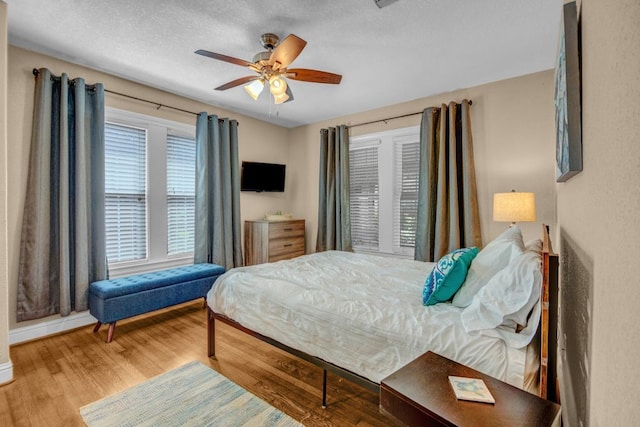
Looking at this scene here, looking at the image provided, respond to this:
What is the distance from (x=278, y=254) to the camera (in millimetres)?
4617

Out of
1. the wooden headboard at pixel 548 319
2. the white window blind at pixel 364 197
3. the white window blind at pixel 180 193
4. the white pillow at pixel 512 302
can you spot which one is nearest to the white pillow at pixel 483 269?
the white pillow at pixel 512 302

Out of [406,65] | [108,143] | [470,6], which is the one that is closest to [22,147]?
[108,143]

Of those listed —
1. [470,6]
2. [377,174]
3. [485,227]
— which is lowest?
[485,227]

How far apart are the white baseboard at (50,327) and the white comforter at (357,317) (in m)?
1.75

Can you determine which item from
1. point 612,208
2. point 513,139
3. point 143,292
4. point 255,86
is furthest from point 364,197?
point 612,208

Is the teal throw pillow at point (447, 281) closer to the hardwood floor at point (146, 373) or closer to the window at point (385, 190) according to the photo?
the hardwood floor at point (146, 373)

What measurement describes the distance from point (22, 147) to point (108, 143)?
732 millimetres

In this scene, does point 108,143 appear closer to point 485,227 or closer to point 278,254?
point 278,254

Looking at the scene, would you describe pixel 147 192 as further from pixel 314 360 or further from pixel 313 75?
pixel 314 360

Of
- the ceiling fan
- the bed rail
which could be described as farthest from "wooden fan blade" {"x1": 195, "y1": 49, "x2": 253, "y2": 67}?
the bed rail

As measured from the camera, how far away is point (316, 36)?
2.50 meters

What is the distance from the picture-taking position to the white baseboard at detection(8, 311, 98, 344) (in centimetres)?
275

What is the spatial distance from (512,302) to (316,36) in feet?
7.82

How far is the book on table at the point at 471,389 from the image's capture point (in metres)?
0.98
